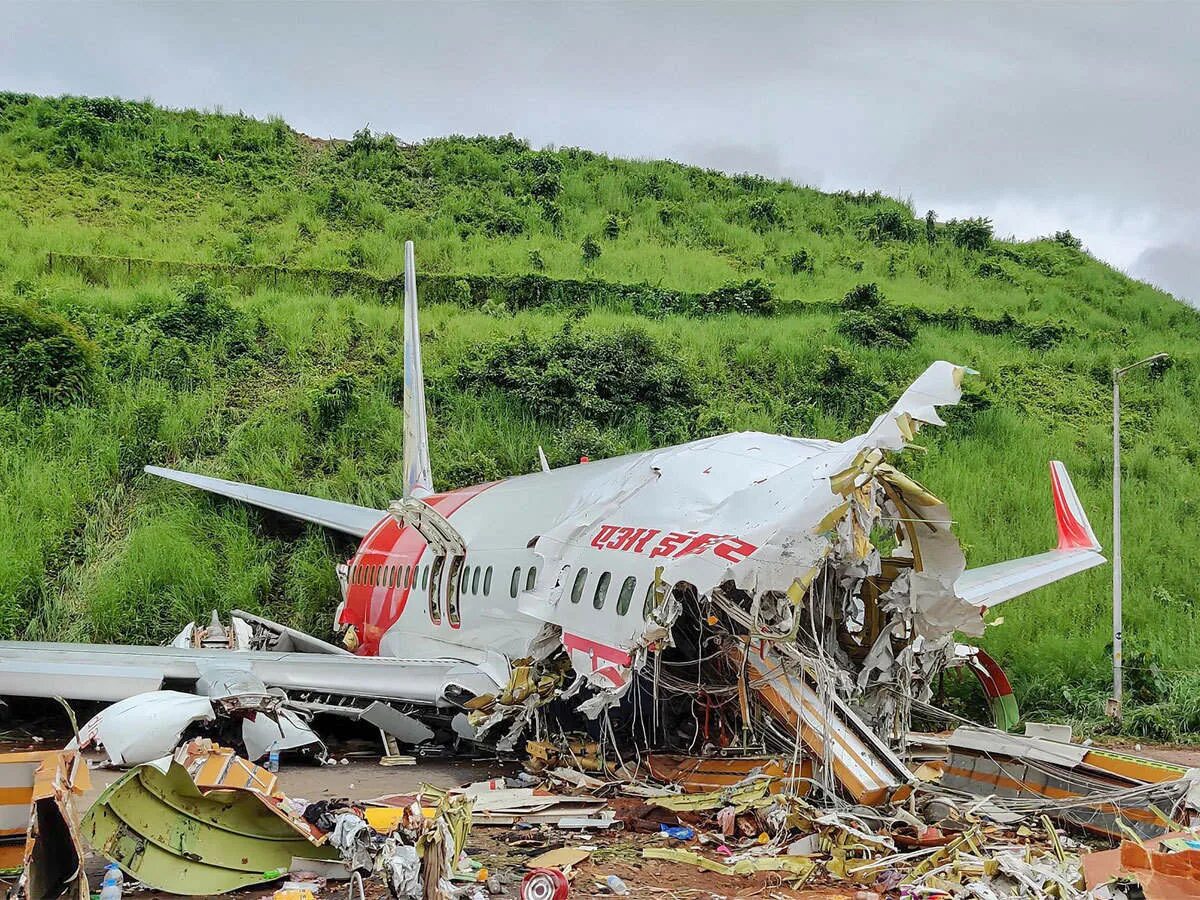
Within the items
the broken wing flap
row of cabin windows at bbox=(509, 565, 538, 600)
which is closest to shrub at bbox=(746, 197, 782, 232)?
the broken wing flap

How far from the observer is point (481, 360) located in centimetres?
2923

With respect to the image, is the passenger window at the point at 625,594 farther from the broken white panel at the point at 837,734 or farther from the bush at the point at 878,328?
the bush at the point at 878,328

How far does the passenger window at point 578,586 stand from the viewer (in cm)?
1079

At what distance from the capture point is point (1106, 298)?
43656mm

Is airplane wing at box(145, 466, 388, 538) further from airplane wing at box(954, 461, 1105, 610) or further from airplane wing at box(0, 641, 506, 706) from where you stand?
airplane wing at box(954, 461, 1105, 610)

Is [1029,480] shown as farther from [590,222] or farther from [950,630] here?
[590,222]

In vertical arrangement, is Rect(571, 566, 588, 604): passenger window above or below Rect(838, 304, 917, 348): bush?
below

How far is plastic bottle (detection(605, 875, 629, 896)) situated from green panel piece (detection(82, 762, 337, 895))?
199 cm

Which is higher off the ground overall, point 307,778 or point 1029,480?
point 1029,480

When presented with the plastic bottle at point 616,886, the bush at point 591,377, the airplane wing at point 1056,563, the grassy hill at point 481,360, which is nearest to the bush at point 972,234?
the grassy hill at point 481,360

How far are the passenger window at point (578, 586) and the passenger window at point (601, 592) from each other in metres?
0.31

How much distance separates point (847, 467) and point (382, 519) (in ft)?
42.7

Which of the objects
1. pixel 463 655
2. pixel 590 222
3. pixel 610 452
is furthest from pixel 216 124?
pixel 463 655

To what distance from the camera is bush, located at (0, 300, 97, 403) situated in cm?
2648
